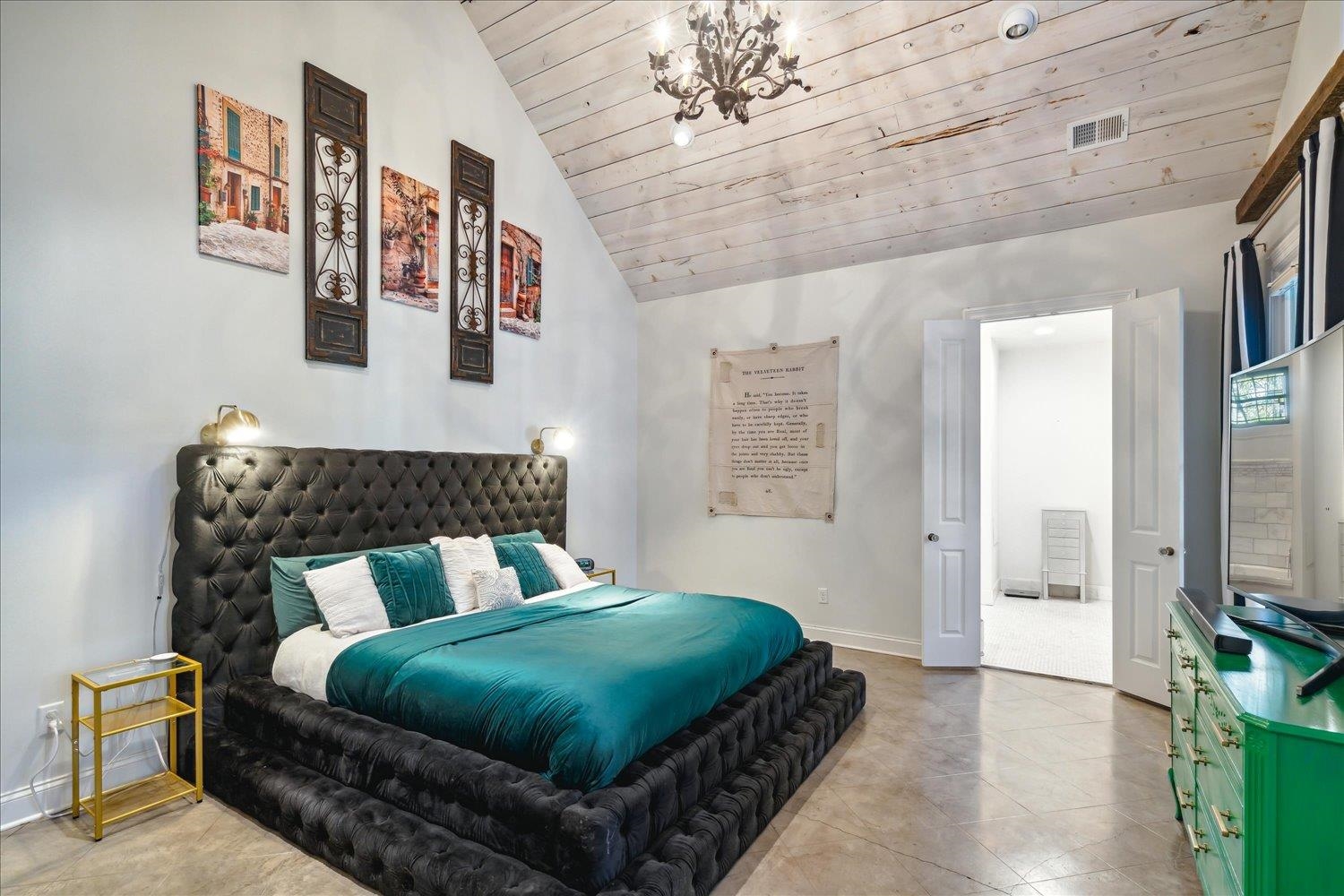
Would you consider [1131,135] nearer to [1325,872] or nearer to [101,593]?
[1325,872]

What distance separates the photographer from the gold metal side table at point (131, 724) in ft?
7.40

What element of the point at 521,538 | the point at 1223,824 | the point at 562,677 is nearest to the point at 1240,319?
the point at 1223,824

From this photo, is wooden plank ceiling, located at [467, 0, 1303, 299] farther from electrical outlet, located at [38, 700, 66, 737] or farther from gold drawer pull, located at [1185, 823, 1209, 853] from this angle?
electrical outlet, located at [38, 700, 66, 737]

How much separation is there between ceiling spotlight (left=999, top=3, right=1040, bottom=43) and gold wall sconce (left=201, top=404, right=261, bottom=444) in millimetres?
3958

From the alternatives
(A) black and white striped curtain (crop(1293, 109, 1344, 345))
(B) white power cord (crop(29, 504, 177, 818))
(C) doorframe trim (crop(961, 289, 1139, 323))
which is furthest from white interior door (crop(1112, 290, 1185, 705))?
(B) white power cord (crop(29, 504, 177, 818))

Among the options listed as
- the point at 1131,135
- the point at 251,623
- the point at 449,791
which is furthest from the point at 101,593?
the point at 1131,135

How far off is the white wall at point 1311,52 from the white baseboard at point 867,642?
11.4 ft

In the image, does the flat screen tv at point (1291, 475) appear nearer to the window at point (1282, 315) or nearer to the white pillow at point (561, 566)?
the window at point (1282, 315)

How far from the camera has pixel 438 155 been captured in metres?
3.95

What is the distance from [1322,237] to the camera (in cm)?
230

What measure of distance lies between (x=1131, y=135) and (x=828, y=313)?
80.4 inches

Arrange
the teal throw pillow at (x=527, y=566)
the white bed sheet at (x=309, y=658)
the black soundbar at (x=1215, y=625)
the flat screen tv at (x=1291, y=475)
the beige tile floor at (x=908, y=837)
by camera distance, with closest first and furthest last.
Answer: the flat screen tv at (x=1291, y=475)
the black soundbar at (x=1215, y=625)
the beige tile floor at (x=908, y=837)
the white bed sheet at (x=309, y=658)
the teal throw pillow at (x=527, y=566)

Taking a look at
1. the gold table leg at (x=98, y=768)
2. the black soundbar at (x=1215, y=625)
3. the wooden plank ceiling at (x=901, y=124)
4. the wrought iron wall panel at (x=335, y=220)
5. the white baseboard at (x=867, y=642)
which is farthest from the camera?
the white baseboard at (x=867, y=642)

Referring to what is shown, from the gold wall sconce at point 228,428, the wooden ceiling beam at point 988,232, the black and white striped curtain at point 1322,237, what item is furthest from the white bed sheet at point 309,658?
the black and white striped curtain at point 1322,237
